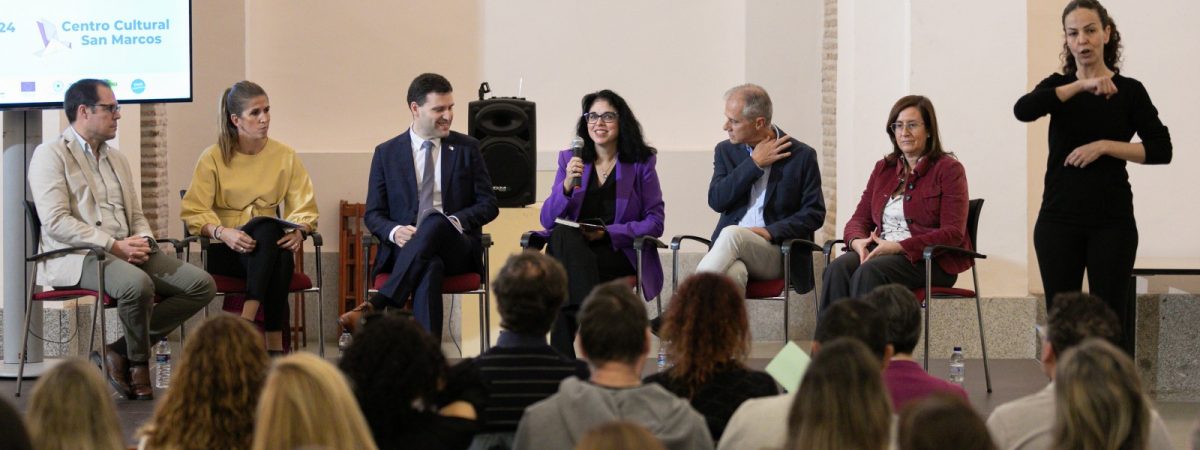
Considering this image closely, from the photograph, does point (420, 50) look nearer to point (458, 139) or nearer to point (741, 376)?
point (458, 139)

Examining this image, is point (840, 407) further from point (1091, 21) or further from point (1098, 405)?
point (1091, 21)

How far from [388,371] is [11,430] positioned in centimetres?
83

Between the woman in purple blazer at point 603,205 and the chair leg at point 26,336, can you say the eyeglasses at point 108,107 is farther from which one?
the woman in purple blazer at point 603,205

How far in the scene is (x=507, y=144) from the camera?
6840mm

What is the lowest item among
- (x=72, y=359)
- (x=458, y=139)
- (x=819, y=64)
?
(x=72, y=359)

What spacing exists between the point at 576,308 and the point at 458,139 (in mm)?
889

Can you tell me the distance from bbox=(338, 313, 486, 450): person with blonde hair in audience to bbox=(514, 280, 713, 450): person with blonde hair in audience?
0.19 metres

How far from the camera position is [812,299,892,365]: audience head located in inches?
121

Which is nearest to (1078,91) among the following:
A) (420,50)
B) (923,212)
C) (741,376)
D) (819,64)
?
(923,212)

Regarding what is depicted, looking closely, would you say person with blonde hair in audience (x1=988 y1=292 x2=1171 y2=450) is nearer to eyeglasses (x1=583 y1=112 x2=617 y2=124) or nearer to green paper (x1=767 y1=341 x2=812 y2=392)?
green paper (x1=767 y1=341 x2=812 y2=392)

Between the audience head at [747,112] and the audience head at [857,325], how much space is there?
252cm

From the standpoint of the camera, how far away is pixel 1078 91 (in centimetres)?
490

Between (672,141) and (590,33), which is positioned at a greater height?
(590,33)

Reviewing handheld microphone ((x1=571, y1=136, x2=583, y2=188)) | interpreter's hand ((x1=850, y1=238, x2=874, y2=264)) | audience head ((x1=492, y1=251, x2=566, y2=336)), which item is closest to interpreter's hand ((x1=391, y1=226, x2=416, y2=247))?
handheld microphone ((x1=571, y1=136, x2=583, y2=188))
